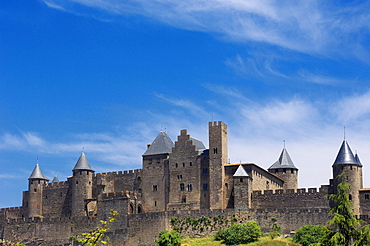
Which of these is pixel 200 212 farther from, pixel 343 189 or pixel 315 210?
pixel 343 189

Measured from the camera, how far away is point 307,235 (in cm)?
5388

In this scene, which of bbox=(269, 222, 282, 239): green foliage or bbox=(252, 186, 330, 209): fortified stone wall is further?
bbox=(252, 186, 330, 209): fortified stone wall

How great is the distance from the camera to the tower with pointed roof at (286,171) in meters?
68.9

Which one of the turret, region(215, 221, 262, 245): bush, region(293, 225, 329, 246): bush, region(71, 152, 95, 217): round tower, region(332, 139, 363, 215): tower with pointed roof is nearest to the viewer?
region(293, 225, 329, 246): bush

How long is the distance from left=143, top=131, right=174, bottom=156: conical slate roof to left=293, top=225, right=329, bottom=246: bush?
1860 centimetres

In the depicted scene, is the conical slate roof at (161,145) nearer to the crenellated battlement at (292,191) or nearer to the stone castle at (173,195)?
the stone castle at (173,195)

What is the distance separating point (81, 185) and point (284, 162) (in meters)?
22.7

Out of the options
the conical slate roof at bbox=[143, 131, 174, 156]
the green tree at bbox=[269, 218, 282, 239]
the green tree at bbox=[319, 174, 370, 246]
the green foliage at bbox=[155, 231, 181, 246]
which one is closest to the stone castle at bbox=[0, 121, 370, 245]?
the conical slate roof at bbox=[143, 131, 174, 156]

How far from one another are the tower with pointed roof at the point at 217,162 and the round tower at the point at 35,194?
22746 mm

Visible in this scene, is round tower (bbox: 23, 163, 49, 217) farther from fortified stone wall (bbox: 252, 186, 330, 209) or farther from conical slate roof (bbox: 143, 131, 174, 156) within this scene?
fortified stone wall (bbox: 252, 186, 330, 209)

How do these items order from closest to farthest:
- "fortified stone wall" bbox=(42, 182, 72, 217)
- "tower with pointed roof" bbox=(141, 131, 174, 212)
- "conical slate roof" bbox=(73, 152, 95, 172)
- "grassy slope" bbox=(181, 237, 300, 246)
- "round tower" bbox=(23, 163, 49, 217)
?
"grassy slope" bbox=(181, 237, 300, 246)
"tower with pointed roof" bbox=(141, 131, 174, 212)
"conical slate roof" bbox=(73, 152, 95, 172)
"fortified stone wall" bbox=(42, 182, 72, 217)
"round tower" bbox=(23, 163, 49, 217)

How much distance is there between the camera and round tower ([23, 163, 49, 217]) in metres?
74.2

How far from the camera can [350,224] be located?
92.2 feet

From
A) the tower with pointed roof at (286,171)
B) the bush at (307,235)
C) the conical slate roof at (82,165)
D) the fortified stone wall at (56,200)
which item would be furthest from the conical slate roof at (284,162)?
the fortified stone wall at (56,200)
